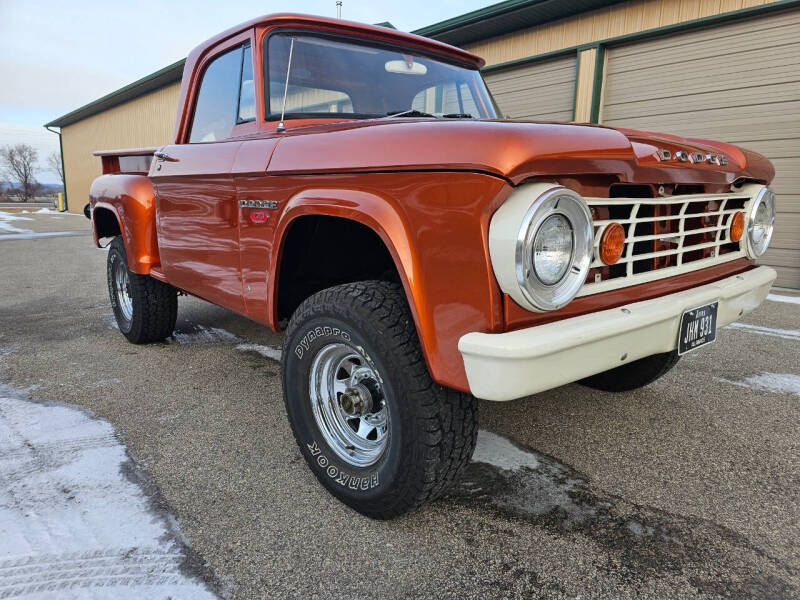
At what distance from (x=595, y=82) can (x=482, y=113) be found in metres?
5.70

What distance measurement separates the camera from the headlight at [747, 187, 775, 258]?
7.84 ft

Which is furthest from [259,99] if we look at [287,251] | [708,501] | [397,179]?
[708,501]

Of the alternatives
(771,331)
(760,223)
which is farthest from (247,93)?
(771,331)

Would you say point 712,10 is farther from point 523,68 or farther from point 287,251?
point 287,251

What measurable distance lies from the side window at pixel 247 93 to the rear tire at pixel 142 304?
1656mm

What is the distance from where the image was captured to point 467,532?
189cm

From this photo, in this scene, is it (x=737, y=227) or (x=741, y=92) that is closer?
(x=737, y=227)

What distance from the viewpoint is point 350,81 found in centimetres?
270

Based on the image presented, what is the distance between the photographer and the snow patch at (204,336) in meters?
4.15

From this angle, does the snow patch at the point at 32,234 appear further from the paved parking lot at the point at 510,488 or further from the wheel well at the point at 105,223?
the paved parking lot at the point at 510,488

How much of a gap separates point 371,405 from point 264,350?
2051mm

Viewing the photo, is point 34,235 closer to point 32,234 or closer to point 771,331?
point 32,234

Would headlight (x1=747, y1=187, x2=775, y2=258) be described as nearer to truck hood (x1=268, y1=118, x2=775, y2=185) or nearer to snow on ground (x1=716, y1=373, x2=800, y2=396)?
truck hood (x1=268, y1=118, x2=775, y2=185)

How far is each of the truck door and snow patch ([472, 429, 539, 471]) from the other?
127cm
